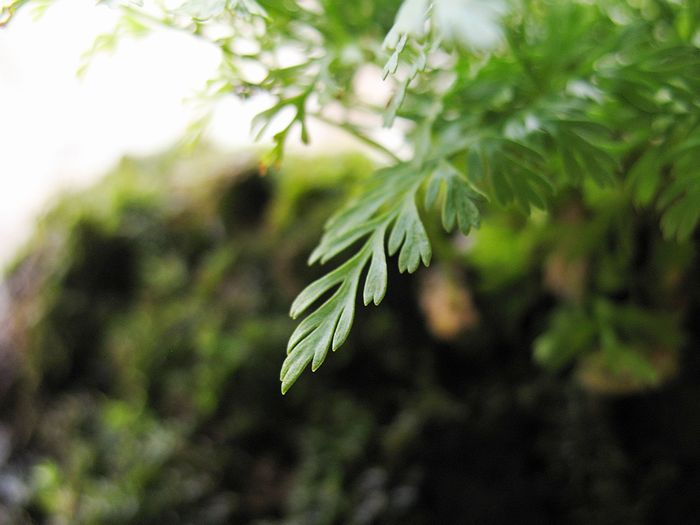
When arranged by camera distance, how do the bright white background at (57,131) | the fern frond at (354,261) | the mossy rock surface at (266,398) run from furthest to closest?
1. the bright white background at (57,131)
2. the mossy rock surface at (266,398)
3. the fern frond at (354,261)

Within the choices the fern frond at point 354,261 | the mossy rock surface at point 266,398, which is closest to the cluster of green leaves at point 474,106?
the fern frond at point 354,261

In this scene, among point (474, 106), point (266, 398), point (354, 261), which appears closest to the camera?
point (354, 261)

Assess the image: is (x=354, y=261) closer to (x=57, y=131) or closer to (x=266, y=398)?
(x=266, y=398)

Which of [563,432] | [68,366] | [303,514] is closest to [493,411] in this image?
[563,432]

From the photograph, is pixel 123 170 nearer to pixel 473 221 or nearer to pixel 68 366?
pixel 68 366

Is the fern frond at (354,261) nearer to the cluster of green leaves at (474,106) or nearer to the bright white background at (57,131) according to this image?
the cluster of green leaves at (474,106)

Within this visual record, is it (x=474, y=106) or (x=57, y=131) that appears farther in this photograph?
(x=57, y=131)

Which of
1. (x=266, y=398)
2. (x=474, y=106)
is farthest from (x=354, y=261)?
(x=266, y=398)
